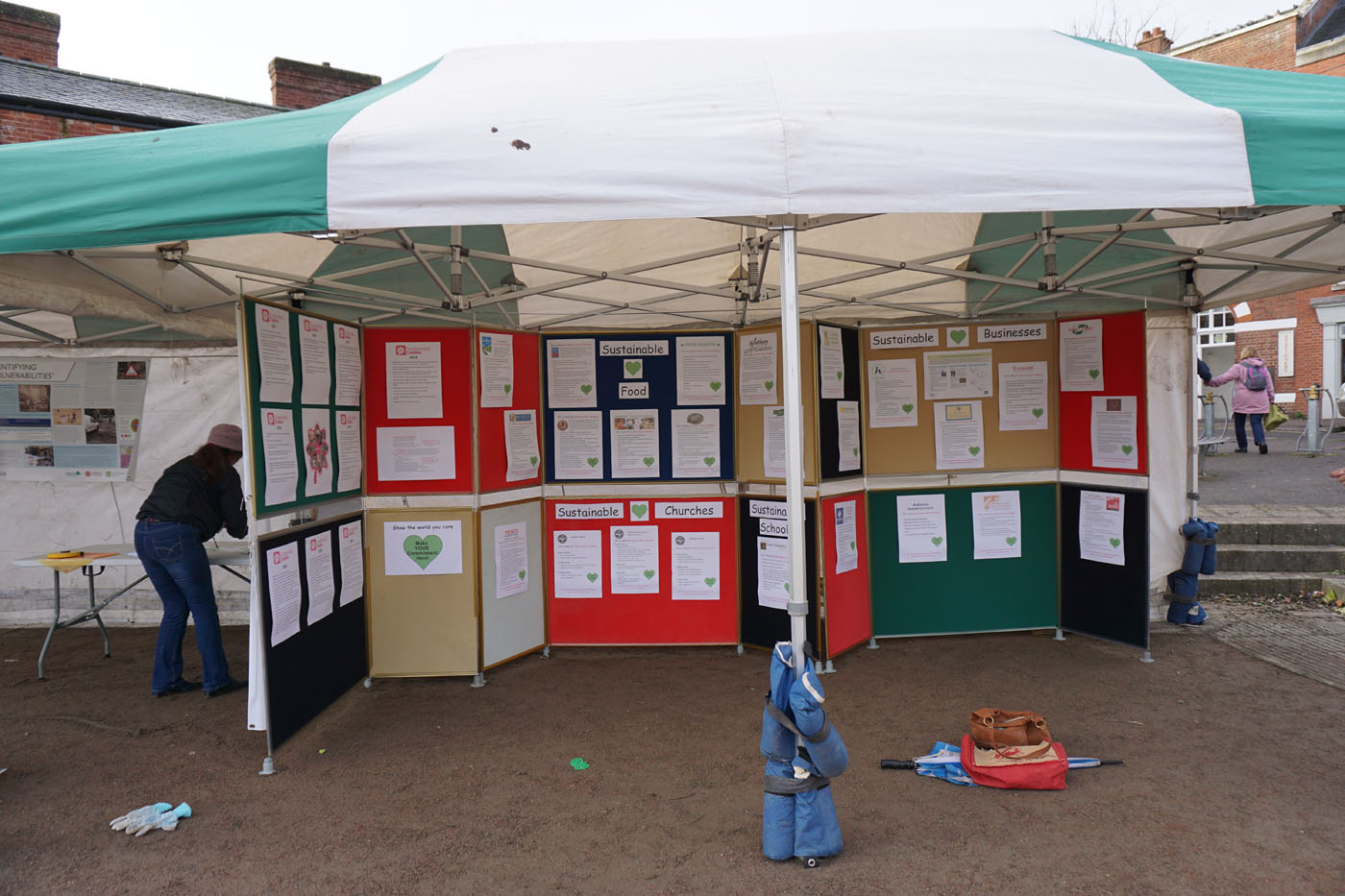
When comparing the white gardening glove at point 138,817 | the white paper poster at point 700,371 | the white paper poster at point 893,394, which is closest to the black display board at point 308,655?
the white gardening glove at point 138,817

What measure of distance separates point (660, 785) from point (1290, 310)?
724 inches

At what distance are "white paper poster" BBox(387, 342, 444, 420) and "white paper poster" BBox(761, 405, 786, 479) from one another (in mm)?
1939

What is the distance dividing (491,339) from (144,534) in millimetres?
2154

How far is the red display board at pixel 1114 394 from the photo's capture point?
15.7 ft

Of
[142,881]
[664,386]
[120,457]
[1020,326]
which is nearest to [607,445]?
[664,386]

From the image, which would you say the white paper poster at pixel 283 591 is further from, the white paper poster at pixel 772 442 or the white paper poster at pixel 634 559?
the white paper poster at pixel 772 442

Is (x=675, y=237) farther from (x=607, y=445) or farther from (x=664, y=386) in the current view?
(x=607, y=445)

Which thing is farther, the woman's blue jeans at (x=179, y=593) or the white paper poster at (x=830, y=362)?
the white paper poster at (x=830, y=362)

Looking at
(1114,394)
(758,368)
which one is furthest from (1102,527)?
(758,368)

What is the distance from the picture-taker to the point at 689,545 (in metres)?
5.22

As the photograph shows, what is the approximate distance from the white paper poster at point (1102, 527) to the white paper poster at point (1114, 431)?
0.68 ft

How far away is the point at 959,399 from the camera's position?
5289 mm

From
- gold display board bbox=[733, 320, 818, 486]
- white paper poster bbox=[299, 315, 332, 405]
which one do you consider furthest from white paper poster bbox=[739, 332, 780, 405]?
white paper poster bbox=[299, 315, 332, 405]

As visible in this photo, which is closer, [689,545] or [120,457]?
[689,545]
